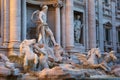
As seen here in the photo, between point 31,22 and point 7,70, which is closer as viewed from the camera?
point 7,70

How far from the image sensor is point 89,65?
26.5m

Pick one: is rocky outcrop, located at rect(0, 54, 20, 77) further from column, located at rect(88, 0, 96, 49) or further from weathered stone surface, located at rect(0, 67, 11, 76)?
column, located at rect(88, 0, 96, 49)

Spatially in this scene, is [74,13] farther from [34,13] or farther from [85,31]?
[34,13]

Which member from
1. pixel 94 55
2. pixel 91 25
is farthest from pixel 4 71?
pixel 91 25

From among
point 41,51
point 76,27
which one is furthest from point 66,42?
point 41,51

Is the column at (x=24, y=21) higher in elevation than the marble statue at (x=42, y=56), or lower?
higher

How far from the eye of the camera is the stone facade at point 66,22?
25.0 metres

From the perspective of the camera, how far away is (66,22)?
1160 inches

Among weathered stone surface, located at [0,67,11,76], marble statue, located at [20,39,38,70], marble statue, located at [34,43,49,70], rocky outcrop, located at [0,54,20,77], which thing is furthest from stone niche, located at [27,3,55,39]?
weathered stone surface, located at [0,67,11,76]

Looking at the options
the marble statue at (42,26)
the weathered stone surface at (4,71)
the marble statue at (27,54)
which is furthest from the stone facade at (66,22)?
the weathered stone surface at (4,71)

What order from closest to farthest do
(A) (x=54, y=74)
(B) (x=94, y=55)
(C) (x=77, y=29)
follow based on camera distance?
(A) (x=54, y=74), (B) (x=94, y=55), (C) (x=77, y=29)

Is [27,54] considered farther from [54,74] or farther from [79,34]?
[79,34]

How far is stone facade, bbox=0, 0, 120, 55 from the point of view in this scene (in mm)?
24998

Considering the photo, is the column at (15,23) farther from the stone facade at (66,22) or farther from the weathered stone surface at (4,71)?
the weathered stone surface at (4,71)
